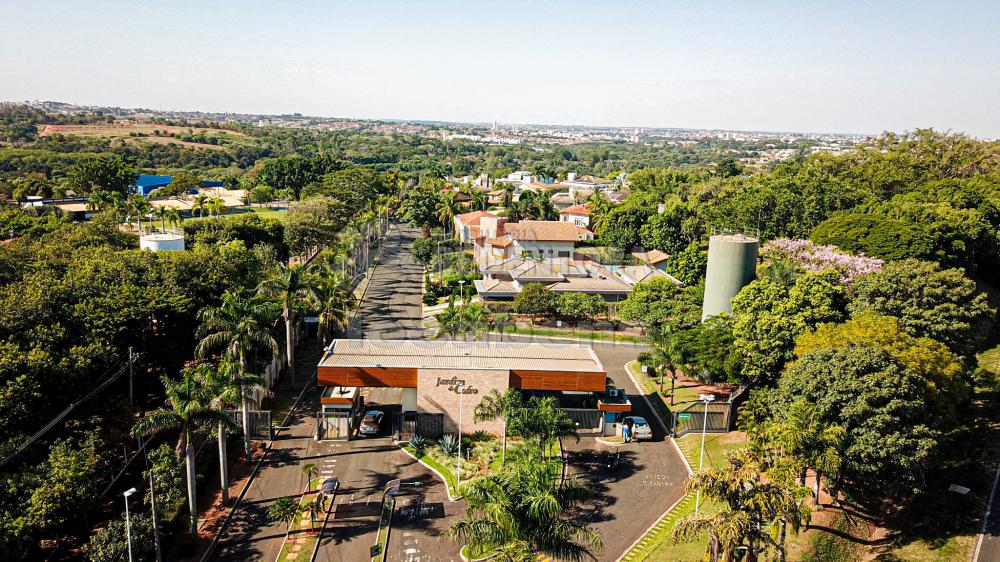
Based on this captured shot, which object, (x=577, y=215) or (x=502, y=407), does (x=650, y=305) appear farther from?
(x=577, y=215)

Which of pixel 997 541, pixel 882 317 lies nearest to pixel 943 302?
pixel 882 317

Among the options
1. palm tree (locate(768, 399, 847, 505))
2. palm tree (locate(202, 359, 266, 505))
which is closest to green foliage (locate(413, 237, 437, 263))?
palm tree (locate(202, 359, 266, 505))

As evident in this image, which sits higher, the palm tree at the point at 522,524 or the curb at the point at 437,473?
the palm tree at the point at 522,524

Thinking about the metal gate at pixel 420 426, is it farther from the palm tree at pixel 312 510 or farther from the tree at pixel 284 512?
the tree at pixel 284 512

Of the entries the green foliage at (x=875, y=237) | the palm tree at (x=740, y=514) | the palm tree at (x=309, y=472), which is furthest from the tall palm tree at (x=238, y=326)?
the green foliage at (x=875, y=237)

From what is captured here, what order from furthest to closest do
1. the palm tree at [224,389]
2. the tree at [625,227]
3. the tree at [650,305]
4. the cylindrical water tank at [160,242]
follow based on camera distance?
the tree at [625,227]
the cylindrical water tank at [160,242]
the tree at [650,305]
the palm tree at [224,389]

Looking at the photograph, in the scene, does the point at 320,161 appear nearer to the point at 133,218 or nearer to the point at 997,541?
the point at 133,218

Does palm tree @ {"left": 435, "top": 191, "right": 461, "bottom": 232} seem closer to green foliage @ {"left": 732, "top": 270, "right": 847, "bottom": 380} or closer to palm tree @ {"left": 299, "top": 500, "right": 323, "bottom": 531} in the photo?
green foliage @ {"left": 732, "top": 270, "right": 847, "bottom": 380}
